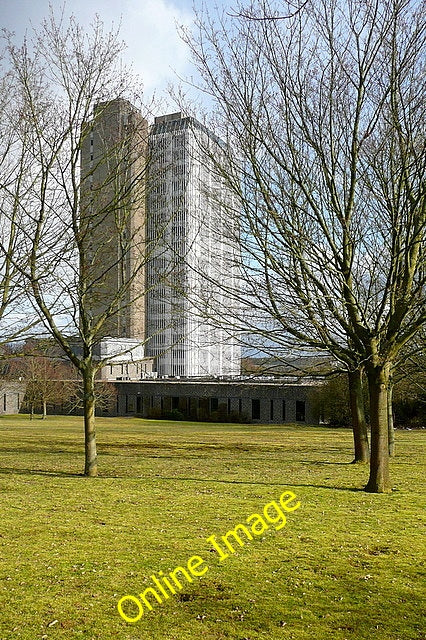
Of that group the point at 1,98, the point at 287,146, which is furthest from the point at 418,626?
the point at 1,98

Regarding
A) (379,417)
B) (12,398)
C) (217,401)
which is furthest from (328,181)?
(12,398)

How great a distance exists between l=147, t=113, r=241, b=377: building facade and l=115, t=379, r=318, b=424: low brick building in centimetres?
2040

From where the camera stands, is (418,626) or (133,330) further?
(133,330)

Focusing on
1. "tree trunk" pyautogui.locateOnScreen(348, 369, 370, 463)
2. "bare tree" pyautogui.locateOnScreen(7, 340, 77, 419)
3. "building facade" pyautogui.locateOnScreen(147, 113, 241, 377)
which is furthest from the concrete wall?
"tree trunk" pyautogui.locateOnScreen(348, 369, 370, 463)

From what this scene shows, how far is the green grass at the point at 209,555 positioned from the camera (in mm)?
4477

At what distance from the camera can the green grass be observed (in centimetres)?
448

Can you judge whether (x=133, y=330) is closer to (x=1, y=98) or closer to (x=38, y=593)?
(x=1, y=98)

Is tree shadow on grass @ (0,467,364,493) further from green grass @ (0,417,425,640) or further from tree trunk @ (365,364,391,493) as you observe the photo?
tree trunk @ (365,364,391,493)

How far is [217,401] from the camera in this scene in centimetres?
3806

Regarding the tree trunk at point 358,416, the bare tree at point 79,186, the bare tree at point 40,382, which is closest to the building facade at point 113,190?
the bare tree at point 79,186

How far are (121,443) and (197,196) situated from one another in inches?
421

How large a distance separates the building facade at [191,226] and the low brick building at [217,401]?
20399 mm

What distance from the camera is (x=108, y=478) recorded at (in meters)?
11.0

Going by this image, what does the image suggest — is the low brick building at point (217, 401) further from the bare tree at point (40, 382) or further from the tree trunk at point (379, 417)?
the tree trunk at point (379, 417)
